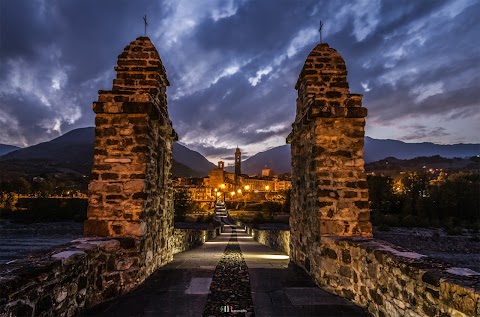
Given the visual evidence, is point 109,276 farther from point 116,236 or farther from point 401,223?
point 401,223

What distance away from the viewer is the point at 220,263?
7.47 meters

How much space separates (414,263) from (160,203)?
199 inches

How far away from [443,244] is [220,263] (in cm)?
2668

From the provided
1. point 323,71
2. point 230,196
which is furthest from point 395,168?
point 323,71

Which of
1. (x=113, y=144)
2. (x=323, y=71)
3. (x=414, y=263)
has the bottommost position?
(x=414, y=263)

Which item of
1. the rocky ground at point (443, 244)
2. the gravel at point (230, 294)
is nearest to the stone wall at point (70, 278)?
the gravel at point (230, 294)

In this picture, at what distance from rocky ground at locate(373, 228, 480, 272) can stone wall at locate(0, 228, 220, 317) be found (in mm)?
22680

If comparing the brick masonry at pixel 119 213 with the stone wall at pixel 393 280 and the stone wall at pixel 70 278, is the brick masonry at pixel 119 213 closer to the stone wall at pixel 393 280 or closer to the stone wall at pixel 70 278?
the stone wall at pixel 70 278

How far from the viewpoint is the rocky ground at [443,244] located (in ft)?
71.4

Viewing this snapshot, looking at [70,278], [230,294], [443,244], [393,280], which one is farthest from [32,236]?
[443,244]

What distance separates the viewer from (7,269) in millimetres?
2607

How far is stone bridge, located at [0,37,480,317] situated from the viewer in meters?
2.87

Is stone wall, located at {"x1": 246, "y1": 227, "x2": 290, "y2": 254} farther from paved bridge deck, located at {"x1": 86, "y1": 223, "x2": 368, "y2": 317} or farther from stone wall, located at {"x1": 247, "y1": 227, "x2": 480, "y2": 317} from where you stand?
stone wall, located at {"x1": 247, "y1": 227, "x2": 480, "y2": 317}

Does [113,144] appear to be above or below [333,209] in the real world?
above
